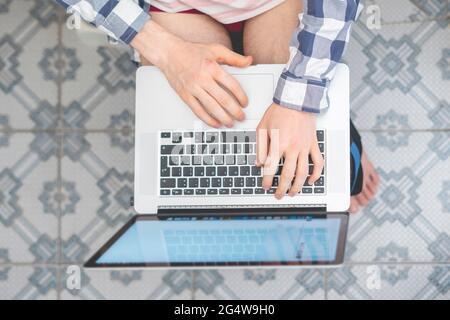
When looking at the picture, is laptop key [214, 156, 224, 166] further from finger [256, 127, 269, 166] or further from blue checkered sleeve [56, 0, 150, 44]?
blue checkered sleeve [56, 0, 150, 44]

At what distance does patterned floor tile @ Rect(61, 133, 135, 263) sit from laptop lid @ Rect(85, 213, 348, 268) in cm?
43

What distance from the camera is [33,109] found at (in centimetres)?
131

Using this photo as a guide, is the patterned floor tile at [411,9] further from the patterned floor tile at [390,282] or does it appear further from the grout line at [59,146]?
the grout line at [59,146]

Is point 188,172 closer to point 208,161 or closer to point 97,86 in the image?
point 208,161

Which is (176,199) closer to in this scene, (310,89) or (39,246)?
(310,89)

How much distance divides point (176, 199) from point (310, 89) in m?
0.29

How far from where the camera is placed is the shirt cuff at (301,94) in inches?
32.0

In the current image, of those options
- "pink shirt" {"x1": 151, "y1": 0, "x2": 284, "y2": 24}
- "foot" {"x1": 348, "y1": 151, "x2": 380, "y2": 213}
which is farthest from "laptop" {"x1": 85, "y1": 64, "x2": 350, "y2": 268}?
"foot" {"x1": 348, "y1": 151, "x2": 380, "y2": 213}

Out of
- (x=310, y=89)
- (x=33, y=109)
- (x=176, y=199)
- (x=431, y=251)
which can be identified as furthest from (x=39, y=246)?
(x=431, y=251)

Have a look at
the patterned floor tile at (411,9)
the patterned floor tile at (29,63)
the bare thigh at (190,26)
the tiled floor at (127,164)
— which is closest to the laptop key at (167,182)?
the bare thigh at (190,26)

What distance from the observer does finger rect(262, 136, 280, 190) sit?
849 millimetres

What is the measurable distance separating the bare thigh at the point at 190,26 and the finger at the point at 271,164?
0.75 ft
